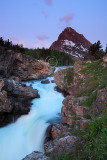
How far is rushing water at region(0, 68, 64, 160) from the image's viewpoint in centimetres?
852

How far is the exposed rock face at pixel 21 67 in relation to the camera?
2206cm

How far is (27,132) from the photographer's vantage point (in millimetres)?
10094

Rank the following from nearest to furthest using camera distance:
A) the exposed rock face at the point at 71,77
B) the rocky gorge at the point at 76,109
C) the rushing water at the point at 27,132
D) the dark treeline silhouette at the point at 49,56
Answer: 1. the rocky gorge at the point at 76,109
2. the rushing water at the point at 27,132
3. the exposed rock face at the point at 71,77
4. the dark treeline silhouette at the point at 49,56

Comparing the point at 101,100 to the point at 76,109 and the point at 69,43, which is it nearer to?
the point at 76,109

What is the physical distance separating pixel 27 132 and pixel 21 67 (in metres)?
19.0

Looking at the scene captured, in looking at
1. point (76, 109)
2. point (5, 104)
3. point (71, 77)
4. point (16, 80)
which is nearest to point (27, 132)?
point (5, 104)

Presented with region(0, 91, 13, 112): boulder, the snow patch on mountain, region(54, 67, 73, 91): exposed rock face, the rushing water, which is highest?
the snow patch on mountain

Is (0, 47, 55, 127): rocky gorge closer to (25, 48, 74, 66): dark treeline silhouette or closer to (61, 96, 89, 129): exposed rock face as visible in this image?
(61, 96, 89, 129): exposed rock face

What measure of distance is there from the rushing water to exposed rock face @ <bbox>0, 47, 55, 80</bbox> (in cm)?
1241

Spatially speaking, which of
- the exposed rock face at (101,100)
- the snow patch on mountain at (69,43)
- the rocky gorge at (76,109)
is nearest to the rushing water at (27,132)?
the rocky gorge at (76,109)

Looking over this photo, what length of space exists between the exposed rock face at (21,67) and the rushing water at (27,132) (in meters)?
12.4

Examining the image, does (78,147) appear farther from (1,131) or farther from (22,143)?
(1,131)

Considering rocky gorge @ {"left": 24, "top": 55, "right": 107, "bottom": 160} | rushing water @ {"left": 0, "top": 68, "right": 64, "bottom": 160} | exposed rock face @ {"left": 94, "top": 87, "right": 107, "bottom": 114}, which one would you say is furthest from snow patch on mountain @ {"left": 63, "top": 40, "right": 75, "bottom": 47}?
exposed rock face @ {"left": 94, "top": 87, "right": 107, "bottom": 114}

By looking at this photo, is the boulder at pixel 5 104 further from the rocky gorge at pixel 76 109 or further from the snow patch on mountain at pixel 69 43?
the snow patch on mountain at pixel 69 43
